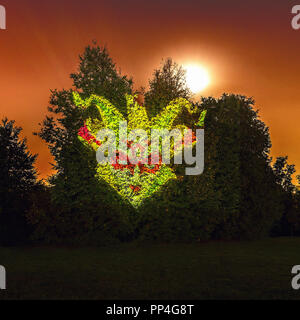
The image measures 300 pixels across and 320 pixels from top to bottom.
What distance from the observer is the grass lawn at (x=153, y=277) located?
11680mm

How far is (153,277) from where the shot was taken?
47.6ft

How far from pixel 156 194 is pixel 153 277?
1300 cm

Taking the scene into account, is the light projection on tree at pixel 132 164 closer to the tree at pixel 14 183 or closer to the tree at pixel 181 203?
the tree at pixel 181 203

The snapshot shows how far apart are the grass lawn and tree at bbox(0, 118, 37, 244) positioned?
16.7 metres

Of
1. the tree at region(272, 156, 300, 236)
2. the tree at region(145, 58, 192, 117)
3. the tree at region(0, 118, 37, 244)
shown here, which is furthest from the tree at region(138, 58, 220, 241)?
the tree at region(272, 156, 300, 236)

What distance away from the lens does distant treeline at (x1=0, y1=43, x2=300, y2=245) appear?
28141 mm

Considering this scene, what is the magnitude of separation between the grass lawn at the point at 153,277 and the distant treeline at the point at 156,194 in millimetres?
6584

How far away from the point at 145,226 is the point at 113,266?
427 inches

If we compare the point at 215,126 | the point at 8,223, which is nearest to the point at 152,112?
the point at 215,126

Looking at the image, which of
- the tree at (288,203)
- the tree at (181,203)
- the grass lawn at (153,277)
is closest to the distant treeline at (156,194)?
the tree at (181,203)

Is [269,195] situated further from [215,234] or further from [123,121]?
[123,121]

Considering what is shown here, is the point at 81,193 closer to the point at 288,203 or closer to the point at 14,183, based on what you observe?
the point at 14,183

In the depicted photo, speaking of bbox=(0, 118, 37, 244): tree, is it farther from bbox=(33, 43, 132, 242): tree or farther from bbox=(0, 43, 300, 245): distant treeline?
bbox=(33, 43, 132, 242): tree

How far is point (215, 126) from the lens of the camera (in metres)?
31.7
